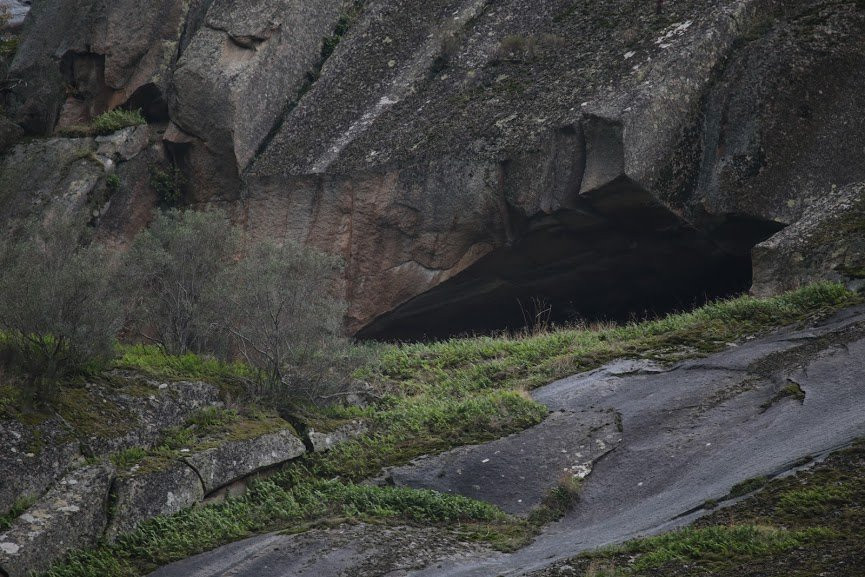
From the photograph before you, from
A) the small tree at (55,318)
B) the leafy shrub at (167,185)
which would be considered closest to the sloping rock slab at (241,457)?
the small tree at (55,318)

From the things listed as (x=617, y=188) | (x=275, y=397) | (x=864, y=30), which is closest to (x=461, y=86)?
(x=617, y=188)

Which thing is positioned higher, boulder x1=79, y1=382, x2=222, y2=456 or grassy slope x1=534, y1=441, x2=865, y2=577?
boulder x1=79, y1=382, x2=222, y2=456

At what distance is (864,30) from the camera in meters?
17.6

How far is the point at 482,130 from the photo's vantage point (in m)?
18.6

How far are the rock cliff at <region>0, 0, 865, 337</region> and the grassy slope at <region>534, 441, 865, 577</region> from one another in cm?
639

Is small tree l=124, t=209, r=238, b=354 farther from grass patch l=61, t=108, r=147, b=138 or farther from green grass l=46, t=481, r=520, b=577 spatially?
green grass l=46, t=481, r=520, b=577

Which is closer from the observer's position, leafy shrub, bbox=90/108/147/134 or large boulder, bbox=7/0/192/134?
leafy shrub, bbox=90/108/147/134

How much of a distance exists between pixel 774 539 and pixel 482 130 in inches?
438

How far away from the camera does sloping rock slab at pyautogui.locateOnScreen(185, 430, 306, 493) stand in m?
12.3

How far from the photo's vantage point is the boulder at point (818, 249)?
1534cm

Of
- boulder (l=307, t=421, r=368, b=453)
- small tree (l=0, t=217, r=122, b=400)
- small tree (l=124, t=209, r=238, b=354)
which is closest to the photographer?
small tree (l=0, t=217, r=122, b=400)

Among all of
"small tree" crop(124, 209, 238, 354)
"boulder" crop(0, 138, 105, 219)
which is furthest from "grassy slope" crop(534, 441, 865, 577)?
"boulder" crop(0, 138, 105, 219)

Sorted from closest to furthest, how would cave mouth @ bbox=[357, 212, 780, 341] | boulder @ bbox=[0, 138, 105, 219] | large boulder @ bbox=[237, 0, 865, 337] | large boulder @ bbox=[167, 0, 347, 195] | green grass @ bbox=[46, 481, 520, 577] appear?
green grass @ bbox=[46, 481, 520, 577] < large boulder @ bbox=[237, 0, 865, 337] < cave mouth @ bbox=[357, 212, 780, 341] < boulder @ bbox=[0, 138, 105, 219] < large boulder @ bbox=[167, 0, 347, 195]

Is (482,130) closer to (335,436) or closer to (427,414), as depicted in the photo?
(427,414)
